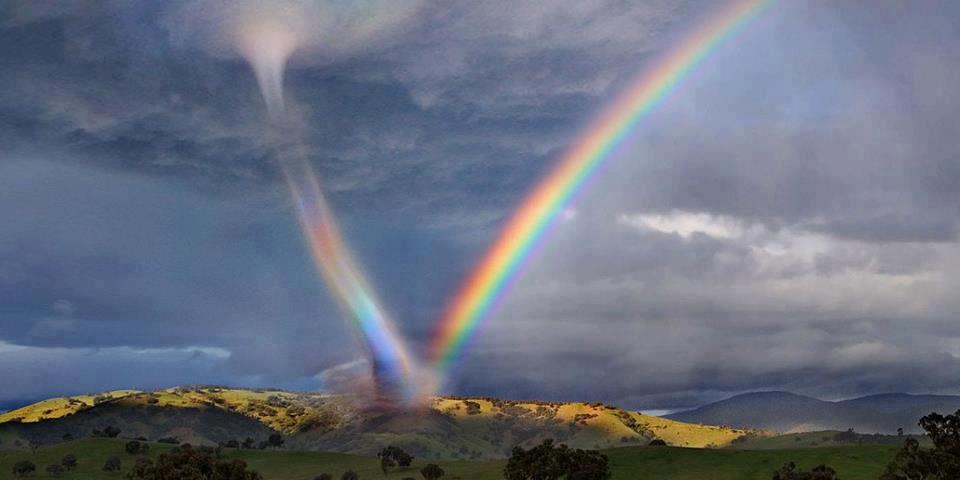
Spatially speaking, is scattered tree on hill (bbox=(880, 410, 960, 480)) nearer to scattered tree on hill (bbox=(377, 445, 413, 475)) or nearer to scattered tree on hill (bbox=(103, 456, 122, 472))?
scattered tree on hill (bbox=(377, 445, 413, 475))

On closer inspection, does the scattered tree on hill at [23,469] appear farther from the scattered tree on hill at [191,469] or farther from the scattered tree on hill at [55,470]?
the scattered tree on hill at [191,469]

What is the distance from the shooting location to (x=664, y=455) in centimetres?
16625

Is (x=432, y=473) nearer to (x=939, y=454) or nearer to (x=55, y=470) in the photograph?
(x=55, y=470)

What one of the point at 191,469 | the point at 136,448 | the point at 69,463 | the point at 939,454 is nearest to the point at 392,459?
the point at 136,448

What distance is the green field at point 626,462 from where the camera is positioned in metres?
142

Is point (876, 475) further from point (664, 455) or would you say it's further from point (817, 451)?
point (664, 455)

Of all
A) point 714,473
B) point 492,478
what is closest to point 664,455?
point 714,473

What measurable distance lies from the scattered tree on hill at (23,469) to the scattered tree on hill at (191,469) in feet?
253

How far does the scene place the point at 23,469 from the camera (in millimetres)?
159250

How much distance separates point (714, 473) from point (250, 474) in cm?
7949

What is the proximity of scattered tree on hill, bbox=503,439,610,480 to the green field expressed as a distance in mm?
29630

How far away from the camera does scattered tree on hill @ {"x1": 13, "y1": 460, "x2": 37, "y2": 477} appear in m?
159

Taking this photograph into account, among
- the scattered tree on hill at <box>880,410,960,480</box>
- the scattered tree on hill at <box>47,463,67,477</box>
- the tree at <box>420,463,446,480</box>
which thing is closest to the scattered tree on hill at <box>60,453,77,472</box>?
the scattered tree on hill at <box>47,463,67,477</box>

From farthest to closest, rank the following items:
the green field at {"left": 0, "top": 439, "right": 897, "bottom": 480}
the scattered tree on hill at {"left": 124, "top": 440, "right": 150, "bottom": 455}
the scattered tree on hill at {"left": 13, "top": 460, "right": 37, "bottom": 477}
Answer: the scattered tree on hill at {"left": 124, "top": 440, "right": 150, "bottom": 455}
the scattered tree on hill at {"left": 13, "top": 460, "right": 37, "bottom": 477}
the green field at {"left": 0, "top": 439, "right": 897, "bottom": 480}
